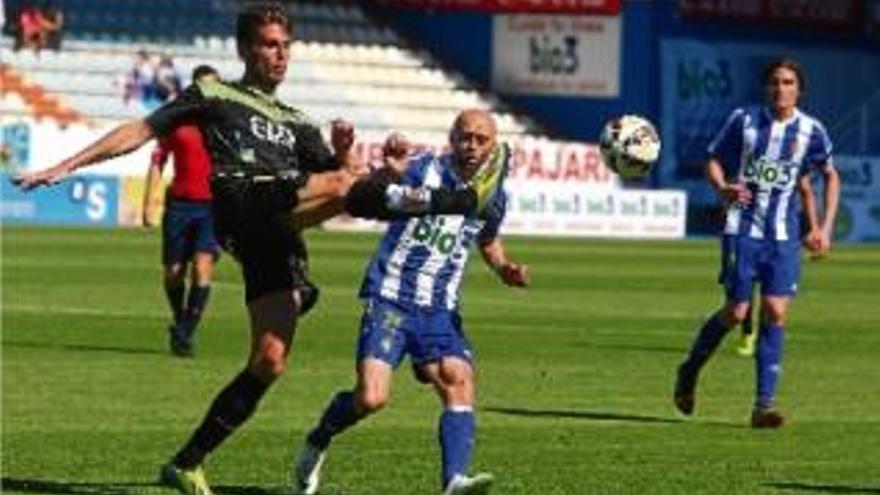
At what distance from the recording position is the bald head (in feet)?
37.6

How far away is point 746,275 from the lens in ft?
53.8

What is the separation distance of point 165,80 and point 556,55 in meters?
10.4

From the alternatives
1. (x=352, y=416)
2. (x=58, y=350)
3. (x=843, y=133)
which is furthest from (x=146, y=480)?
(x=843, y=133)

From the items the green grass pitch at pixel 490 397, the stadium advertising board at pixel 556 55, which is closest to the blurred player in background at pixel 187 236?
the green grass pitch at pixel 490 397

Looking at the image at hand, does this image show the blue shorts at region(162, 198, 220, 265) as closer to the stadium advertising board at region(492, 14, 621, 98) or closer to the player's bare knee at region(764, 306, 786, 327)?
the player's bare knee at region(764, 306, 786, 327)

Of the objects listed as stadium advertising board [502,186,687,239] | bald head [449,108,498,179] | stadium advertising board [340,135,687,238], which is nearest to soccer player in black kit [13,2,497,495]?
bald head [449,108,498,179]

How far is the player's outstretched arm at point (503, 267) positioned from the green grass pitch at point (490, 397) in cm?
93

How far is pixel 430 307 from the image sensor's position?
38.7 ft

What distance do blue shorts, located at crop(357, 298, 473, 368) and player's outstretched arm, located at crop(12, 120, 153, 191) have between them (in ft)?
4.22

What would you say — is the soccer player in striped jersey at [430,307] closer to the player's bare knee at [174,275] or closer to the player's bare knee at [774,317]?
the player's bare knee at [774,317]

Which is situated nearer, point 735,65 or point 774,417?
point 774,417

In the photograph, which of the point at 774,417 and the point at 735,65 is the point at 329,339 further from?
the point at 735,65

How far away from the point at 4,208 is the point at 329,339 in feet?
94.7

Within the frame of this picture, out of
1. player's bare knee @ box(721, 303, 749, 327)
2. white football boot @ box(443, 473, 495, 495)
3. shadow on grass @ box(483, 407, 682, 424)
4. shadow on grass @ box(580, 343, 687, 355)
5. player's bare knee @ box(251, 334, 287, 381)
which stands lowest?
shadow on grass @ box(580, 343, 687, 355)
